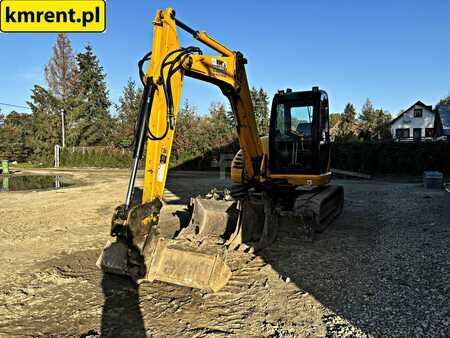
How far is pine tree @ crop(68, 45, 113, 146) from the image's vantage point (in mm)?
35250

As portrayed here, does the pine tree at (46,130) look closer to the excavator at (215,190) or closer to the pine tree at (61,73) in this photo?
the pine tree at (61,73)

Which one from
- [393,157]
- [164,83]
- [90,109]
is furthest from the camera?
[90,109]

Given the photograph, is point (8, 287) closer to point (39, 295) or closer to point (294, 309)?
point (39, 295)

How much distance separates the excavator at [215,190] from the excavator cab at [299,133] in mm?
20

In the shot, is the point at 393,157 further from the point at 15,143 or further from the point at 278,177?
the point at 15,143

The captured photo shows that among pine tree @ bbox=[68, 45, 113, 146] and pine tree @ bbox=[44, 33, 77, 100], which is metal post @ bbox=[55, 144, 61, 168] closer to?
pine tree @ bbox=[68, 45, 113, 146]

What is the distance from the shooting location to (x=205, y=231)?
582cm

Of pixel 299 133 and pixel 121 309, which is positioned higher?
pixel 299 133

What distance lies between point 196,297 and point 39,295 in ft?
5.65

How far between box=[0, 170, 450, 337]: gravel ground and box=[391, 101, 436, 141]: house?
41388 mm

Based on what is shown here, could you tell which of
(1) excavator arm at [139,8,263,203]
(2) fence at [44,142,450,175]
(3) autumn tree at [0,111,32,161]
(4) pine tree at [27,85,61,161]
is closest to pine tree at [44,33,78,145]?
(4) pine tree at [27,85,61,161]

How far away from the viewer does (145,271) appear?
13.1 ft

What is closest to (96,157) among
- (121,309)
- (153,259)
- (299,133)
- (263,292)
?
(299,133)

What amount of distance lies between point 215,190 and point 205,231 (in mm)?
945
